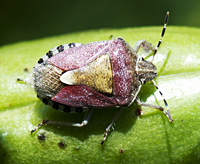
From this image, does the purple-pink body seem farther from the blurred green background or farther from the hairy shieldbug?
the blurred green background

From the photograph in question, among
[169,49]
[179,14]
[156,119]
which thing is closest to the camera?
[156,119]

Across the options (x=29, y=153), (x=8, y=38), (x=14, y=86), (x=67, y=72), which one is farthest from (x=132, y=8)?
(x=29, y=153)

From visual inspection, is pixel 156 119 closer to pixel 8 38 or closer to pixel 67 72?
pixel 67 72

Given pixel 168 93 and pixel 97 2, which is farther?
pixel 97 2

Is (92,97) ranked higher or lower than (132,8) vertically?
lower

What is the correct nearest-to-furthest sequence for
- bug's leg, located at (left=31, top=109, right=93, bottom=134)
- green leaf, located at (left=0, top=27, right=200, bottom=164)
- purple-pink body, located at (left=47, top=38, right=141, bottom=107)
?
green leaf, located at (left=0, top=27, right=200, bottom=164) → bug's leg, located at (left=31, top=109, right=93, bottom=134) → purple-pink body, located at (left=47, top=38, right=141, bottom=107)

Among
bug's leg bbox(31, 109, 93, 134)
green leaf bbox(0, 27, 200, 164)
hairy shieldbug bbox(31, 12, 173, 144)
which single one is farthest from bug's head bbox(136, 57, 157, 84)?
bug's leg bbox(31, 109, 93, 134)
